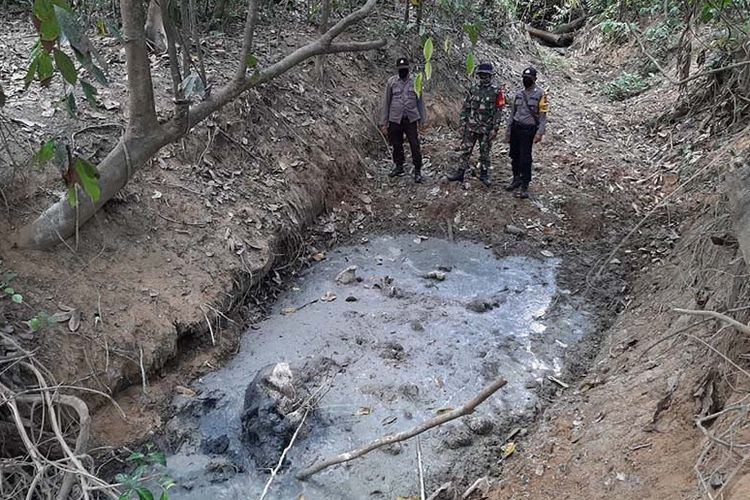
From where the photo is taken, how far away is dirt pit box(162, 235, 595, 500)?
3.99 meters

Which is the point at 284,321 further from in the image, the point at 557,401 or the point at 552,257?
the point at 552,257

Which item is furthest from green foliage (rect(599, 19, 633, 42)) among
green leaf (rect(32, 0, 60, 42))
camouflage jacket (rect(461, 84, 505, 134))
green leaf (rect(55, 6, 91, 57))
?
green leaf (rect(32, 0, 60, 42))

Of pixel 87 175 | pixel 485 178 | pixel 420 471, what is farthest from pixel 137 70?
pixel 485 178

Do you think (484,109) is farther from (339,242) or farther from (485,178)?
(339,242)

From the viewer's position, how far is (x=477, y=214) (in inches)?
280

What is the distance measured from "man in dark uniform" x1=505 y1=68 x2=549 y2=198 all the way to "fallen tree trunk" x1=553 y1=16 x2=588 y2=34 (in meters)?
11.2

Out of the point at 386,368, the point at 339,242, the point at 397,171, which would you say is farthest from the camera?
the point at 397,171

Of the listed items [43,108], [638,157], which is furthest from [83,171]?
[638,157]

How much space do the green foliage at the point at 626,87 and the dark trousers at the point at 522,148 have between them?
5.50m

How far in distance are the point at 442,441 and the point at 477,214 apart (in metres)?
3.50

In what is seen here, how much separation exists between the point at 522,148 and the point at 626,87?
5.86m

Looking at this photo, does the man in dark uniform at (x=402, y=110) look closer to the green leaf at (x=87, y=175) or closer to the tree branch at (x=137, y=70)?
the tree branch at (x=137, y=70)

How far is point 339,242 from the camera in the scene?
6.79 m

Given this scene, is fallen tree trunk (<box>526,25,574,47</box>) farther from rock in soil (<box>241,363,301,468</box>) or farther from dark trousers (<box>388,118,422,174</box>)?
rock in soil (<box>241,363,301,468</box>)
